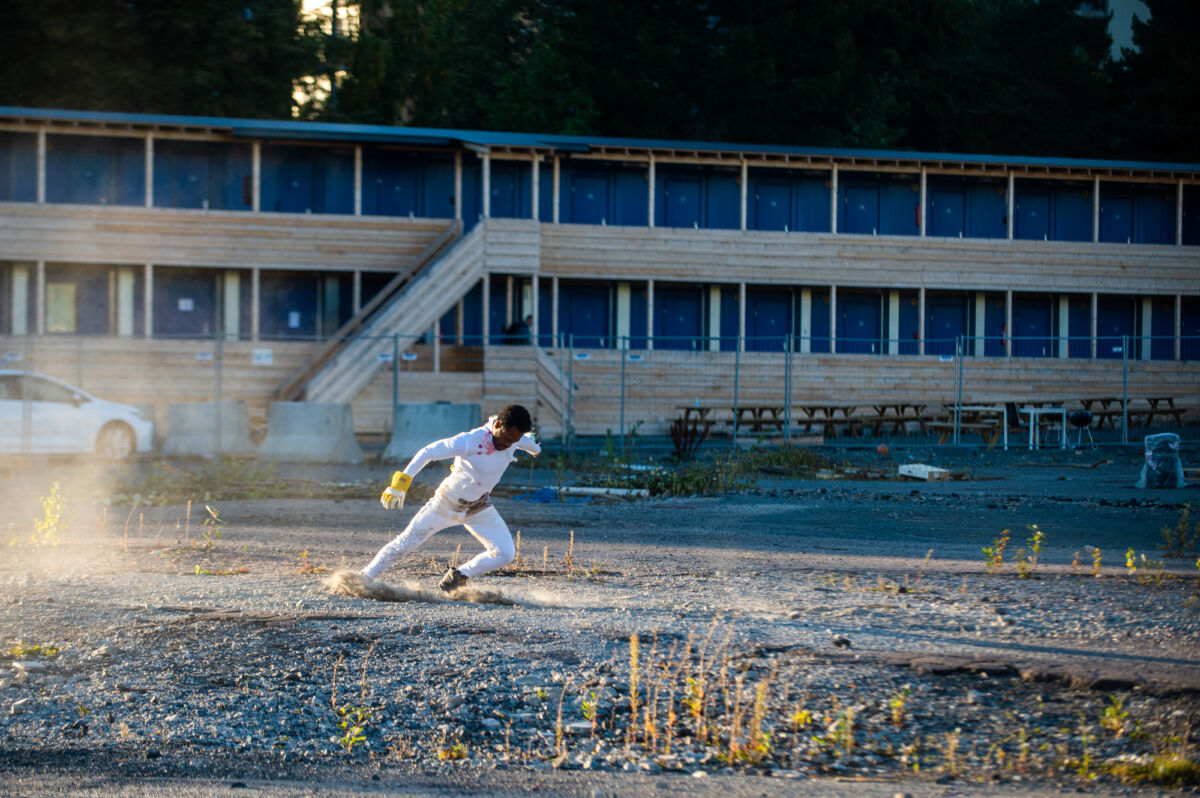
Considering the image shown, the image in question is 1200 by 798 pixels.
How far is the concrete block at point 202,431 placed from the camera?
2169cm

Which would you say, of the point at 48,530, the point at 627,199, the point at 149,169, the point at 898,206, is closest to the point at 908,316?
the point at 898,206

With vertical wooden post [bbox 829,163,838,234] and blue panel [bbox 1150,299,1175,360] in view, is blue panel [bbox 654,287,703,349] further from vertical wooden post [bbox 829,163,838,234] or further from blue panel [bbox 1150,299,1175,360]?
blue panel [bbox 1150,299,1175,360]

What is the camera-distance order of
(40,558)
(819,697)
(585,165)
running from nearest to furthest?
(819,697), (40,558), (585,165)

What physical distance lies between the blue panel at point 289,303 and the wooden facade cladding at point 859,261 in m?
6.44

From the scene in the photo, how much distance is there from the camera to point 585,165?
32.5 m

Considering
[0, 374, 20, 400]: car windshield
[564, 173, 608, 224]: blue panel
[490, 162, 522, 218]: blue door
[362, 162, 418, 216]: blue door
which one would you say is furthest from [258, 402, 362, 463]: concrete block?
[564, 173, 608, 224]: blue panel

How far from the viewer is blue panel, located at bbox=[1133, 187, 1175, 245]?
116 feet

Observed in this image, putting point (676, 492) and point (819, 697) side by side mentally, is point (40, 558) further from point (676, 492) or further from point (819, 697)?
point (676, 492)

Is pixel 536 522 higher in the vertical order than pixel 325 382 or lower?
lower

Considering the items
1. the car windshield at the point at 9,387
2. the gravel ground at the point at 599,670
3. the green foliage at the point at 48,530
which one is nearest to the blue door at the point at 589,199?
the car windshield at the point at 9,387

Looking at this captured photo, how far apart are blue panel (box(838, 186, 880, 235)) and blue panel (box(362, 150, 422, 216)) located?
40.2 ft

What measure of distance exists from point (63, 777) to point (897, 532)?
381 inches

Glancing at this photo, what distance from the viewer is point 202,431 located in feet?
71.6

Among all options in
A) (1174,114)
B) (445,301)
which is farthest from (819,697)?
(1174,114)
